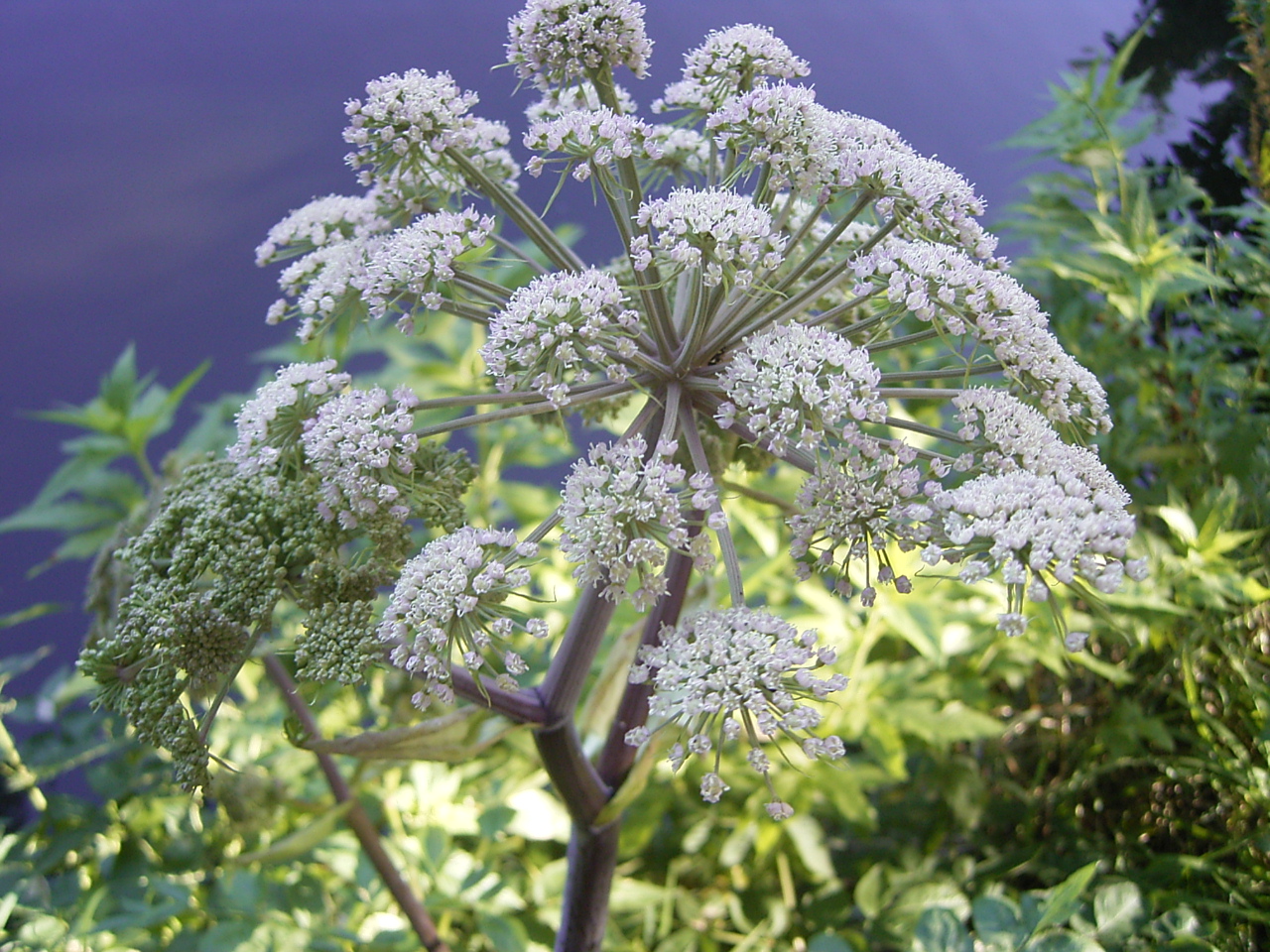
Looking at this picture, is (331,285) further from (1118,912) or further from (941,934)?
(1118,912)

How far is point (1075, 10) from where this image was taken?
3.49m

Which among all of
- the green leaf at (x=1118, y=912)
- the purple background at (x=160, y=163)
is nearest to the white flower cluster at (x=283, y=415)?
the green leaf at (x=1118, y=912)

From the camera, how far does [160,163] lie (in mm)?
2467

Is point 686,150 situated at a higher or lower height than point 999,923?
higher

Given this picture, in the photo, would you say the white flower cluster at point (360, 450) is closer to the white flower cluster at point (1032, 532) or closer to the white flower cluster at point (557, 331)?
the white flower cluster at point (557, 331)

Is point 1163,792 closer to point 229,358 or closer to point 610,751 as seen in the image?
point 610,751

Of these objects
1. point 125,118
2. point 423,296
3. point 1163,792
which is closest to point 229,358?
point 125,118

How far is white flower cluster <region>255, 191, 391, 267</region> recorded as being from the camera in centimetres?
91

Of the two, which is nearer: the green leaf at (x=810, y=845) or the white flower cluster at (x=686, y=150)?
the white flower cluster at (x=686, y=150)

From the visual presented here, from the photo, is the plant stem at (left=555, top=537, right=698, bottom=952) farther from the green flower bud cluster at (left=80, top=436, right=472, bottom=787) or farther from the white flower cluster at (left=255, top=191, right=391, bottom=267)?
the white flower cluster at (left=255, top=191, right=391, bottom=267)

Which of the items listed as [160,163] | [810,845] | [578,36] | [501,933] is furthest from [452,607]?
[160,163]

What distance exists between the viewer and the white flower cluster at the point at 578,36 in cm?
80

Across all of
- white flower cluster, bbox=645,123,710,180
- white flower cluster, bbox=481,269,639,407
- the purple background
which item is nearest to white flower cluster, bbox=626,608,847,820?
white flower cluster, bbox=481,269,639,407

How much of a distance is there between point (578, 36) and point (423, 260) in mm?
266
